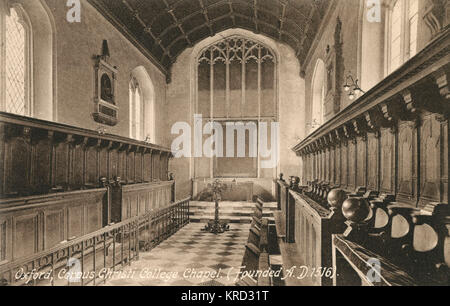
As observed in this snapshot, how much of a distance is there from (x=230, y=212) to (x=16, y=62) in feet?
20.7

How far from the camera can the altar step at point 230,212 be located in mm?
8977

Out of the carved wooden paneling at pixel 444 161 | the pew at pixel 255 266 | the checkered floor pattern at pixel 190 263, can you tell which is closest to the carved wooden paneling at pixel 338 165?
the checkered floor pattern at pixel 190 263

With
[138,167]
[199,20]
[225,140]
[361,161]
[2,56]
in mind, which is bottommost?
[138,167]

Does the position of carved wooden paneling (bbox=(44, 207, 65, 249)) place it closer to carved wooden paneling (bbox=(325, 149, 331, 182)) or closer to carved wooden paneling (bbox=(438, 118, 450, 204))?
carved wooden paneling (bbox=(438, 118, 450, 204))

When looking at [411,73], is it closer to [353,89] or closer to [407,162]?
[407,162]

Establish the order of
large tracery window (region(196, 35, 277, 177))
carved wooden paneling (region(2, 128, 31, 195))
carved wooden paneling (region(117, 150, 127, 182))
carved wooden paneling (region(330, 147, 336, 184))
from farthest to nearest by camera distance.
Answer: large tracery window (region(196, 35, 277, 177)) → carved wooden paneling (region(117, 150, 127, 182)) → carved wooden paneling (region(330, 147, 336, 184)) → carved wooden paneling (region(2, 128, 31, 195))

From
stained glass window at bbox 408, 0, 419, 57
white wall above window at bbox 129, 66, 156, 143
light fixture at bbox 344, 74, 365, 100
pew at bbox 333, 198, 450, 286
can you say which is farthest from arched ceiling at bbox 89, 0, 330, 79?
pew at bbox 333, 198, 450, 286

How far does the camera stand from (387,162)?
377 cm

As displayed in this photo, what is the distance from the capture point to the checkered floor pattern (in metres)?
4.16

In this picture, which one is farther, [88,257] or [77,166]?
[77,166]

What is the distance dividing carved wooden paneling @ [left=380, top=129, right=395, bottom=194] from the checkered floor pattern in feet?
7.02

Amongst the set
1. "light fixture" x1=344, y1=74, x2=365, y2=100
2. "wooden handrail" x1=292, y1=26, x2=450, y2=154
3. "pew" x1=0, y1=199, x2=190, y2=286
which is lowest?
"pew" x1=0, y1=199, x2=190, y2=286

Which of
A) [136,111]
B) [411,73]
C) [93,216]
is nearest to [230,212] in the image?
[136,111]

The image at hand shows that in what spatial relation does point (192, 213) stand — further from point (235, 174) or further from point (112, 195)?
point (112, 195)
